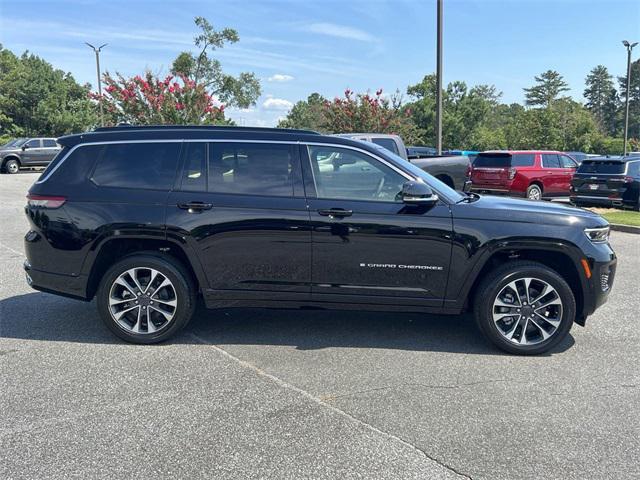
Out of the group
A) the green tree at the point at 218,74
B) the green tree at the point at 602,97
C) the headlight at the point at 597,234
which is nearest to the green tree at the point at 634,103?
the green tree at the point at 602,97

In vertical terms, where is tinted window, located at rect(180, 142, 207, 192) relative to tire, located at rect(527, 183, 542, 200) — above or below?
above

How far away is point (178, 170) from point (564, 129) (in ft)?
163

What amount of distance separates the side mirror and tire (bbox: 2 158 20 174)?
29.2m

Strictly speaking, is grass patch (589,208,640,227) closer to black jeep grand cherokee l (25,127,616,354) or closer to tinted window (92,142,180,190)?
black jeep grand cherokee l (25,127,616,354)

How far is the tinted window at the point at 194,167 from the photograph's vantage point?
4.73 meters

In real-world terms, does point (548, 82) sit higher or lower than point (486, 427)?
higher

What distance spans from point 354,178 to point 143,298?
2130 mm

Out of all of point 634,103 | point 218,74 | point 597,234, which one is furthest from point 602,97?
point 597,234

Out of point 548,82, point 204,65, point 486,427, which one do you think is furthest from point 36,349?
point 548,82

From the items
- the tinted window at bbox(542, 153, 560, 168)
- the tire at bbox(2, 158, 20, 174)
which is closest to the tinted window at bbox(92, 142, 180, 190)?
the tinted window at bbox(542, 153, 560, 168)

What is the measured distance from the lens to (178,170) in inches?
188

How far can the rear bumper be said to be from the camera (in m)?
4.83

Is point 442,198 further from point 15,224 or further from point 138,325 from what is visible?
point 15,224

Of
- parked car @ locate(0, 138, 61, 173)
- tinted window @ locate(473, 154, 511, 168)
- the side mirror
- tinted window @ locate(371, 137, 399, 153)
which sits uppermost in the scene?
parked car @ locate(0, 138, 61, 173)
